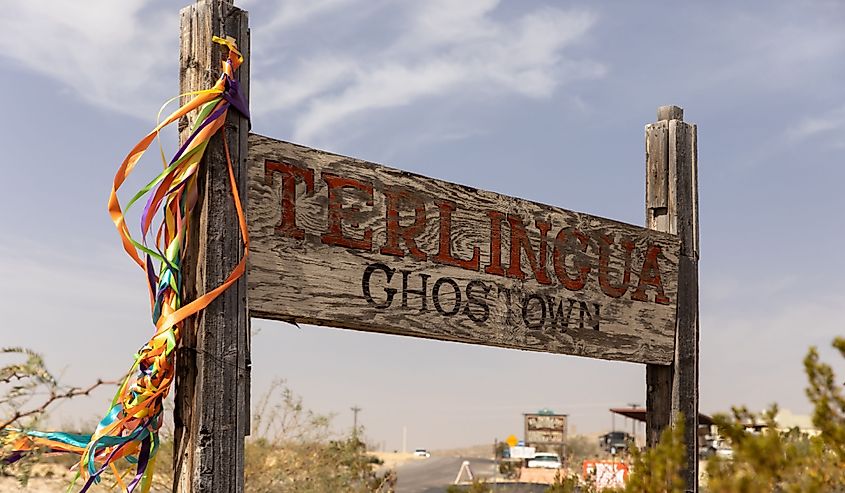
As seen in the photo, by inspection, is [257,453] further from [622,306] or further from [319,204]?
[319,204]

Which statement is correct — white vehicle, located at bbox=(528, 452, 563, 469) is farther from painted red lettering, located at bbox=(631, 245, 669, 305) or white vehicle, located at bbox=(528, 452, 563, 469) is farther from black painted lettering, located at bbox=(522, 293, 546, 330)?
black painted lettering, located at bbox=(522, 293, 546, 330)

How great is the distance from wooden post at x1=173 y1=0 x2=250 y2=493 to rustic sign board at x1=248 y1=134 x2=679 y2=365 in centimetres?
14

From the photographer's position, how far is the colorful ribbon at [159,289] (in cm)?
389

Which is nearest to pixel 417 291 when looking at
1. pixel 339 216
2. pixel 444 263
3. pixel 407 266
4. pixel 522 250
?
pixel 407 266

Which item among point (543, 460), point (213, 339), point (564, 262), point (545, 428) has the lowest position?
point (543, 460)

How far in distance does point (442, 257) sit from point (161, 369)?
149 cm

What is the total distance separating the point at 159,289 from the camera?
4.02 m

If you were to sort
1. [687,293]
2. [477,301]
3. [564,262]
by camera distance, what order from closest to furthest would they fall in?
[477,301]
[564,262]
[687,293]

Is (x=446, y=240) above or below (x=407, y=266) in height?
above

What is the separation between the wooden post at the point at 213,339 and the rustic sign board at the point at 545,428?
104 feet

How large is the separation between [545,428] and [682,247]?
29.9m

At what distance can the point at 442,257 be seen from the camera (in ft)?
16.0

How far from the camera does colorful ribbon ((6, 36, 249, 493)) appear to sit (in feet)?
12.8

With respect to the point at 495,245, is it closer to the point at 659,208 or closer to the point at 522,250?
the point at 522,250
